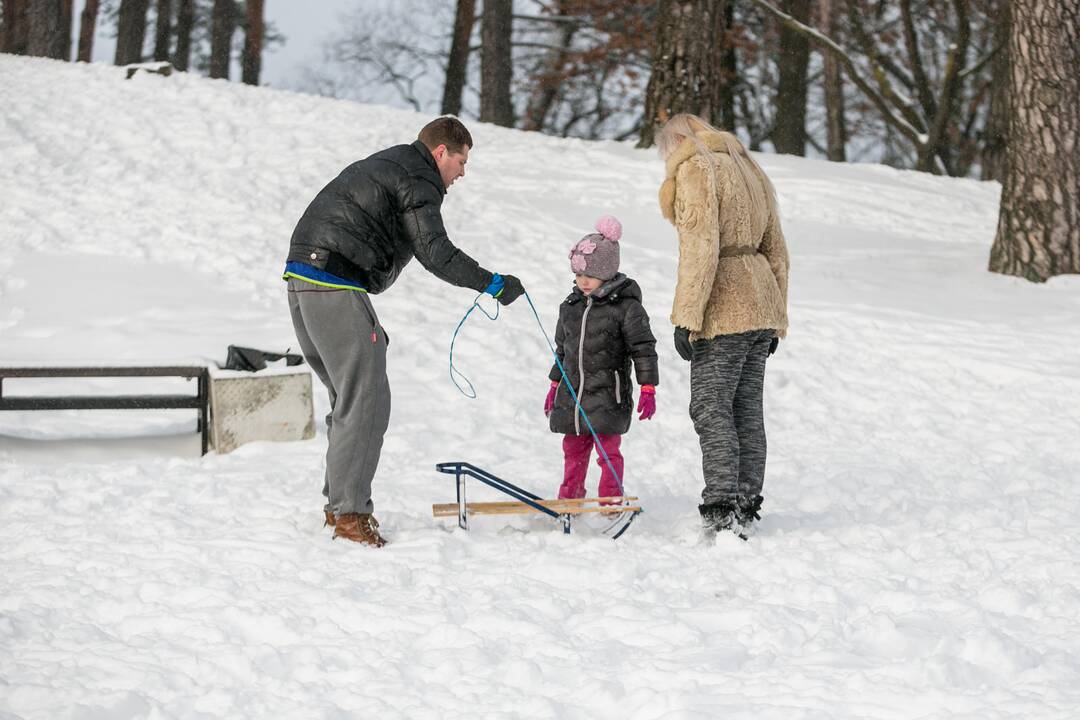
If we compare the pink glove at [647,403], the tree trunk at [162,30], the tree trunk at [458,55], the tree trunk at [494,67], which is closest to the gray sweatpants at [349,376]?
the pink glove at [647,403]

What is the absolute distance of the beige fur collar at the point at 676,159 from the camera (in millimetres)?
5207

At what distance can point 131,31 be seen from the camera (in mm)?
21156

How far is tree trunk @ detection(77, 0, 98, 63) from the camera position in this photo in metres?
26.4

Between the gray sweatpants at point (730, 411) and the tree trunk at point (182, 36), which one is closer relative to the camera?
the gray sweatpants at point (730, 411)

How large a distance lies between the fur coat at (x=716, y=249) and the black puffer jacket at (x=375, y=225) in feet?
2.85

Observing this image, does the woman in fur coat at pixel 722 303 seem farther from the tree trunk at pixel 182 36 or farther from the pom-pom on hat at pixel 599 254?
the tree trunk at pixel 182 36

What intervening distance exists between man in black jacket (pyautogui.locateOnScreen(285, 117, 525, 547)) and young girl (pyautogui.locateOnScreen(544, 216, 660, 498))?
2.20 ft

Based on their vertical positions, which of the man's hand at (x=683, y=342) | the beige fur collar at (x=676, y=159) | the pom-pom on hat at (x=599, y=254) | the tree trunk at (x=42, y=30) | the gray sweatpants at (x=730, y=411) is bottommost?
the gray sweatpants at (x=730, y=411)

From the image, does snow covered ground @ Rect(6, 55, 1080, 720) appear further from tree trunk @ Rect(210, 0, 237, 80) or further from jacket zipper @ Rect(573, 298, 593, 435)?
tree trunk @ Rect(210, 0, 237, 80)

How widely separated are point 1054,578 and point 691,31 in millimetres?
9530

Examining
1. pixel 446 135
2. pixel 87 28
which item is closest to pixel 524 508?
pixel 446 135

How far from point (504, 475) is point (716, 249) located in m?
2.03

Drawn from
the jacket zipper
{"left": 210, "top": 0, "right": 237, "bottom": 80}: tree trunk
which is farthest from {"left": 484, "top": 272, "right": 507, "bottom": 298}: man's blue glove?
{"left": 210, "top": 0, "right": 237, "bottom": 80}: tree trunk

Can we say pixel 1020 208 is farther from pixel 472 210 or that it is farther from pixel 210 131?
pixel 210 131
